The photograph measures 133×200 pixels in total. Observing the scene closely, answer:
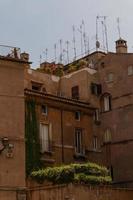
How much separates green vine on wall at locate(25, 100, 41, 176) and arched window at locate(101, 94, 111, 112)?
27.3ft

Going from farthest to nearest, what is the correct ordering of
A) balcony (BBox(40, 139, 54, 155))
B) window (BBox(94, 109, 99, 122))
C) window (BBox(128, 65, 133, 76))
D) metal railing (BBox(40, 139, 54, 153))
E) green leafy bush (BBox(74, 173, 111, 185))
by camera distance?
window (BBox(94, 109, 99, 122)), window (BBox(128, 65, 133, 76)), metal railing (BBox(40, 139, 54, 153)), balcony (BBox(40, 139, 54, 155)), green leafy bush (BBox(74, 173, 111, 185))

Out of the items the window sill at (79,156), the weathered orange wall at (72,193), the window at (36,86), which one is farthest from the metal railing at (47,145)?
the weathered orange wall at (72,193)

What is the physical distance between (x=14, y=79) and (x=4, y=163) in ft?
18.5

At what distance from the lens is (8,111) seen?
36.1 metres

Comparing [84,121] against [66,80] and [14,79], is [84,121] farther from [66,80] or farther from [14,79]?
[14,79]

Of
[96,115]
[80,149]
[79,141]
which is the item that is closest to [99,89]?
[96,115]

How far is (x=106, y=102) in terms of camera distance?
52.2m

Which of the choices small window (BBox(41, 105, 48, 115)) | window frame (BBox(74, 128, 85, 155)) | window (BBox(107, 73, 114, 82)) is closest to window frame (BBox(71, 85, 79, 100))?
window (BBox(107, 73, 114, 82))

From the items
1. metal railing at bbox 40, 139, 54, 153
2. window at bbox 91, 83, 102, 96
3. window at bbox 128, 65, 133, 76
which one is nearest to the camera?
metal railing at bbox 40, 139, 54, 153

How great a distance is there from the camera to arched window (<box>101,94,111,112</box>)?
51928 millimetres

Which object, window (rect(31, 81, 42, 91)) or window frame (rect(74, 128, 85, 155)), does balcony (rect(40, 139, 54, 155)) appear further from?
window (rect(31, 81, 42, 91))

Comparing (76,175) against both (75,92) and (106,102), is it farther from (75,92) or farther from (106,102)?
(75,92)

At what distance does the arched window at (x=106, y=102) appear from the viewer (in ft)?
170

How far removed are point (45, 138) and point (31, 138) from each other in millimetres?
1501
